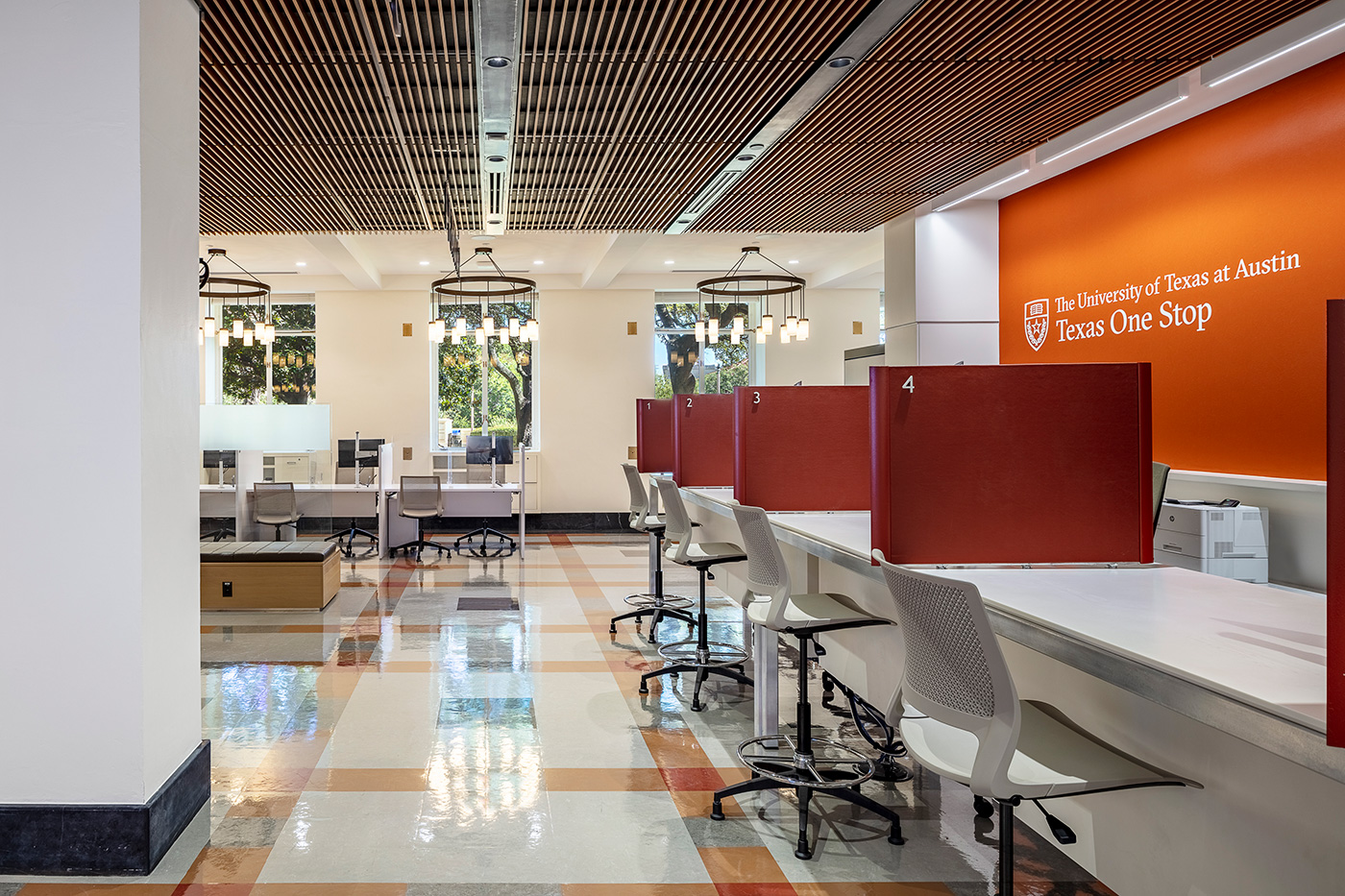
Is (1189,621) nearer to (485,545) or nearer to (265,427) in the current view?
(485,545)

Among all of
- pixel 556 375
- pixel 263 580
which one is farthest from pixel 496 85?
pixel 556 375

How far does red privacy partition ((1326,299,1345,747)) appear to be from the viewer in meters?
1.28

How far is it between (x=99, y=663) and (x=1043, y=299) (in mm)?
6195

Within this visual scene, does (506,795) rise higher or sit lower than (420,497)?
lower

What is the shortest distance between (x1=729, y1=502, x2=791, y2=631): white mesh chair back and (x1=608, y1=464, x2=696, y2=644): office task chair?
2.44 m

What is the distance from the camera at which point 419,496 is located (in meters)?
9.55

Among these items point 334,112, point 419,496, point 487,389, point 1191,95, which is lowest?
point 419,496

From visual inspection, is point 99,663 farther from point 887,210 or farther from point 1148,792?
point 887,210

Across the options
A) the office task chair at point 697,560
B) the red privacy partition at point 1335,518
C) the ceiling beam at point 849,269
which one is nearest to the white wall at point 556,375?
the ceiling beam at point 849,269

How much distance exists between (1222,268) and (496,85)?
13.5 feet

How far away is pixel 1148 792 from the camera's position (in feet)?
7.25

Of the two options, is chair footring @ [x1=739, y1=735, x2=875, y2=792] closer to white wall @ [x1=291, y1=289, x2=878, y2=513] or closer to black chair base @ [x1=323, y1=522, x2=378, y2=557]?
black chair base @ [x1=323, y1=522, x2=378, y2=557]

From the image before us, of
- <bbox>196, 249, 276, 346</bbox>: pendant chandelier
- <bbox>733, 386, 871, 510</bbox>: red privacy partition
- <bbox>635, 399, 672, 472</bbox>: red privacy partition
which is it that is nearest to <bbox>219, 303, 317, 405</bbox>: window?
<bbox>196, 249, 276, 346</bbox>: pendant chandelier

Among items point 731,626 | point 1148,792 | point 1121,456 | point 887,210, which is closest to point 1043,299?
point 887,210
